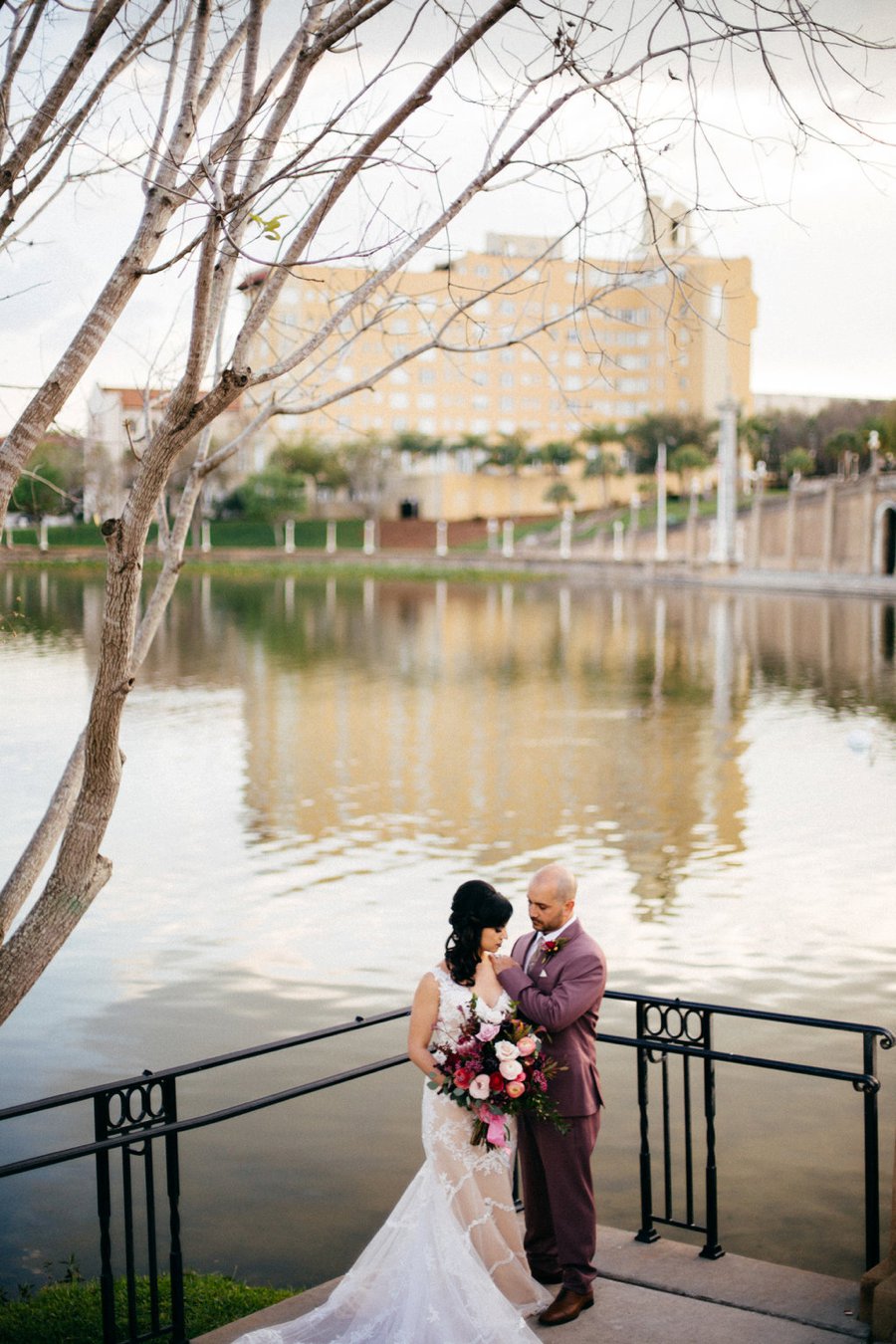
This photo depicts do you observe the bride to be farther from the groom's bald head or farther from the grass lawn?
the grass lawn

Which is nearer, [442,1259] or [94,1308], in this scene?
[442,1259]

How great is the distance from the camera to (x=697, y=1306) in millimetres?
5547

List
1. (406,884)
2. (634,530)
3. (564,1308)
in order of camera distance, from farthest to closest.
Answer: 1. (634,530)
2. (406,884)
3. (564,1308)

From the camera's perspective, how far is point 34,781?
2345 centimetres

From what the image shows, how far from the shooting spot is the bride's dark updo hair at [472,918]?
4961mm

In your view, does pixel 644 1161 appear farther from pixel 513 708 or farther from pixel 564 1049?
pixel 513 708

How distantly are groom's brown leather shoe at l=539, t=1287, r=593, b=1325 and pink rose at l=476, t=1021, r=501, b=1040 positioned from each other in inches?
41.9

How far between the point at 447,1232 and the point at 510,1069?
606mm

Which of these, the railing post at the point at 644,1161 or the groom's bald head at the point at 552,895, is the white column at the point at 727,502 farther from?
the groom's bald head at the point at 552,895

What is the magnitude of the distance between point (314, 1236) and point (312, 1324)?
3.31 meters

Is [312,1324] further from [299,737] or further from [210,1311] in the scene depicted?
[299,737]

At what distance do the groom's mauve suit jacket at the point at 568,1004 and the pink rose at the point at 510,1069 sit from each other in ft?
0.85

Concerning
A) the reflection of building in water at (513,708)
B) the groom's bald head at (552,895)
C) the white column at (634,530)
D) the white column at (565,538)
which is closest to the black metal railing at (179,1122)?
the groom's bald head at (552,895)

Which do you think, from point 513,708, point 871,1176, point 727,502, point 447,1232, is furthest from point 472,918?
point 727,502
